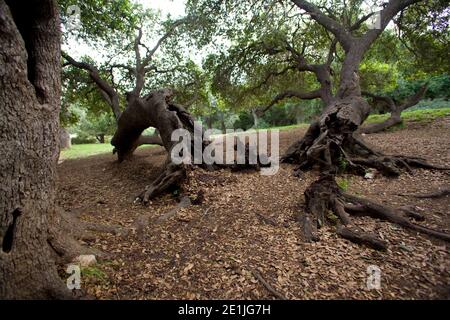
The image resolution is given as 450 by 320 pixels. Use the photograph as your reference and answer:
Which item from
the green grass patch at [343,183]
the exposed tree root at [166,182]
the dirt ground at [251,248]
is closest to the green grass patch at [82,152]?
the dirt ground at [251,248]

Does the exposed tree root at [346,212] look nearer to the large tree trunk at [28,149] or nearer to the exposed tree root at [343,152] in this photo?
the exposed tree root at [343,152]

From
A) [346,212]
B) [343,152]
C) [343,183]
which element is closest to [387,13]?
[343,152]

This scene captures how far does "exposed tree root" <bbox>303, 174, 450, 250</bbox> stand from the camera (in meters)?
2.94

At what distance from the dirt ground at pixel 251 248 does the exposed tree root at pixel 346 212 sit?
106 mm

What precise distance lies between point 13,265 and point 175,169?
297 cm

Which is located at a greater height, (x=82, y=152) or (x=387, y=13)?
(x=387, y=13)

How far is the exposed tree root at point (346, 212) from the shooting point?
2936 millimetres

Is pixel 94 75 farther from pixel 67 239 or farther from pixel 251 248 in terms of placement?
pixel 251 248

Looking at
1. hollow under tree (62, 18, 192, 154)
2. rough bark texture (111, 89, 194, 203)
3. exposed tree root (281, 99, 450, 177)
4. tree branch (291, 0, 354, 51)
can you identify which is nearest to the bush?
hollow under tree (62, 18, 192, 154)

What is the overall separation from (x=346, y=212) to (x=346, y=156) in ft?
6.86

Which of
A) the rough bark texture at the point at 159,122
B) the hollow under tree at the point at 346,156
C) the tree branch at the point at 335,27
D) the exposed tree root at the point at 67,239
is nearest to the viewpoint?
the exposed tree root at the point at 67,239

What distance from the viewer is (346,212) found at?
11.7 feet
